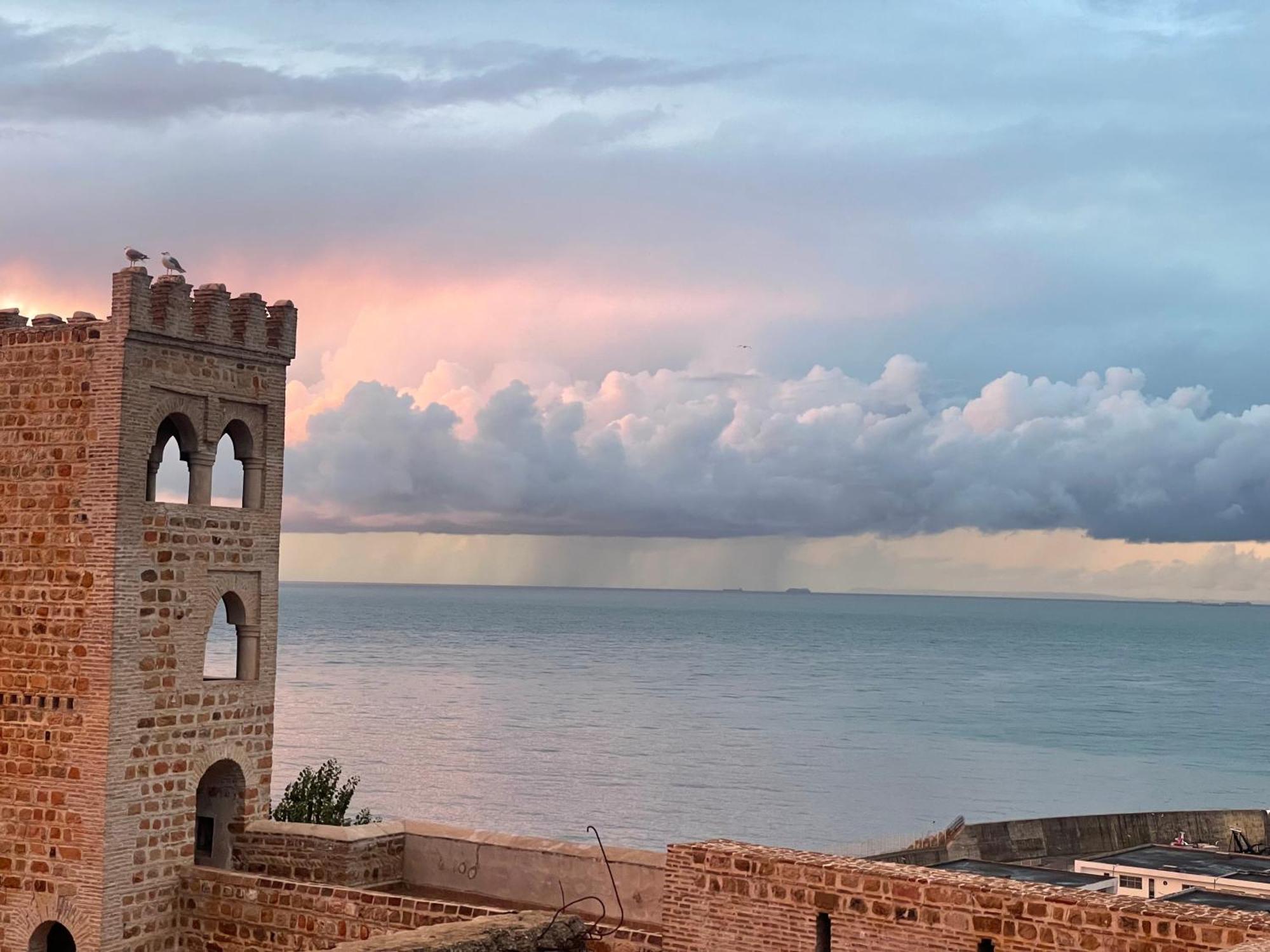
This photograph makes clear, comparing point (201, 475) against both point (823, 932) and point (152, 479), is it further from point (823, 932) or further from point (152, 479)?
point (823, 932)

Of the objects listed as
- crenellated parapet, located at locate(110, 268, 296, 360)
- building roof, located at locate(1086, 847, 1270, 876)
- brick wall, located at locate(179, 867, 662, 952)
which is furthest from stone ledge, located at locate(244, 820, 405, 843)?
building roof, located at locate(1086, 847, 1270, 876)

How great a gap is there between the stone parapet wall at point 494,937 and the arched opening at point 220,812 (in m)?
6.58

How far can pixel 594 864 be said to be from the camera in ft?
56.9

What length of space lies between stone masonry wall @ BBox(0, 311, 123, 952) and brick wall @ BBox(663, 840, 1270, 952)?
8.34 m

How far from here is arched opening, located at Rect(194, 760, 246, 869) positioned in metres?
20.5

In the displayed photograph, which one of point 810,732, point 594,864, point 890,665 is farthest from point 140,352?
point 890,665

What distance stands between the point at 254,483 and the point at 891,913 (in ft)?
38.6

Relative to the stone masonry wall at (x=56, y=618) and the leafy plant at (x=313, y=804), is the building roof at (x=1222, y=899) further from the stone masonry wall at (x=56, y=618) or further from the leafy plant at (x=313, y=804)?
the leafy plant at (x=313, y=804)

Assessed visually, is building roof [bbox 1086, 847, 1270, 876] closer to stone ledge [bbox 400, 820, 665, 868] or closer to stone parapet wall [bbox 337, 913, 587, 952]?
stone ledge [bbox 400, 820, 665, 868]

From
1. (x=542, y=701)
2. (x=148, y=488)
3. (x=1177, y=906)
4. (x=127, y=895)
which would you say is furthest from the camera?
(x=542, y=701)

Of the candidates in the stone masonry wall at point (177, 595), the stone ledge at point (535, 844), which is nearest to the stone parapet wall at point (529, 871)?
the stone ledge at point (535, 844)

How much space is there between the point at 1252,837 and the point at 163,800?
52887 mm

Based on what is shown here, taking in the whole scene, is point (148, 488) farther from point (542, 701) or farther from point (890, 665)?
point (890, 665)

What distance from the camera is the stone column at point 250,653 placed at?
20.7 m
